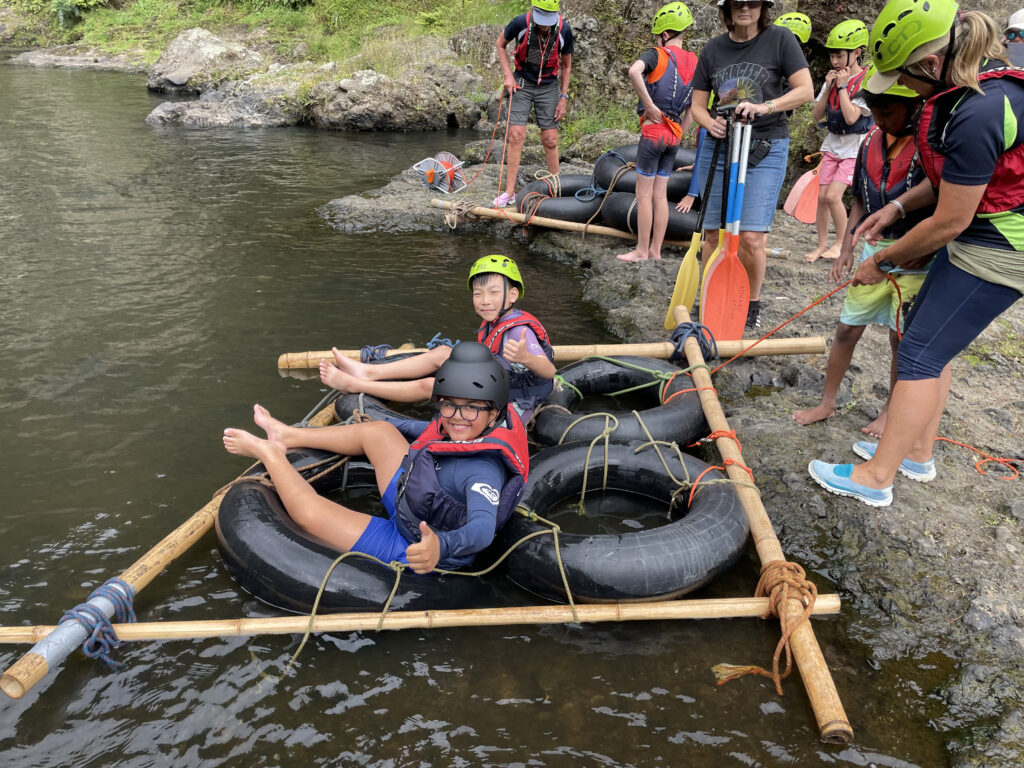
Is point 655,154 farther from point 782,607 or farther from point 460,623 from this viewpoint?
point 460,623

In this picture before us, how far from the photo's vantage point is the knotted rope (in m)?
3.06

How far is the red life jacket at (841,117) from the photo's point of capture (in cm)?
643

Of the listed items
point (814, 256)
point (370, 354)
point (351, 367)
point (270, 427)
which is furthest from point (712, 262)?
point (270, 427)

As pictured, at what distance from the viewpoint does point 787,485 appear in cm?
413

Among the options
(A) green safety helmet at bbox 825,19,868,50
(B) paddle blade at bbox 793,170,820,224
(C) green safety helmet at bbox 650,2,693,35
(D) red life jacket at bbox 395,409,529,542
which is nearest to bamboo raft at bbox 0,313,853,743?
(D) red life jacket at bbox 395,409,529,542

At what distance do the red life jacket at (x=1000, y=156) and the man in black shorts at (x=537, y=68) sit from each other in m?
6.11

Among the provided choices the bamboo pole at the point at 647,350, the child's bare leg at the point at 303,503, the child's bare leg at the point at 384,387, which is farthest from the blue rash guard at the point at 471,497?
the bamboo pole at the point at 647,350

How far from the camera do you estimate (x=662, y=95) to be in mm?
6914

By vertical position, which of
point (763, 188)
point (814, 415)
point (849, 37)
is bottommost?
point (814, 415)

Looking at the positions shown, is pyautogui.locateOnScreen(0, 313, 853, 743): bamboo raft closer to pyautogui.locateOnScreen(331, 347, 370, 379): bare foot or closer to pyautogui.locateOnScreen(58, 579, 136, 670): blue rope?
pyautogui.locateOnScreen(58, 579, 136, 670): blue rope

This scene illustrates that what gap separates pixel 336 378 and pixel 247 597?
1733 mm

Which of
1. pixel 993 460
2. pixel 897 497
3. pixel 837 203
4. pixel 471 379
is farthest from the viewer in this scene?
pixel 837 203

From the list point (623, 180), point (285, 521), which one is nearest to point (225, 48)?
point (623, 180)

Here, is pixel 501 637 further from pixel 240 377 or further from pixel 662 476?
pixel 240 377
